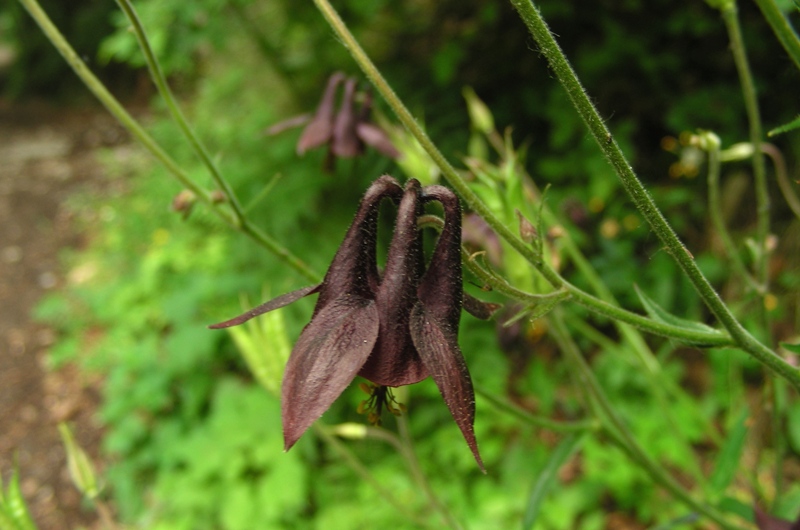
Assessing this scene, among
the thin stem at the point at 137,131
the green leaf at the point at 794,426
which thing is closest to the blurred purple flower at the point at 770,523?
the thin stem at the point at 137,131

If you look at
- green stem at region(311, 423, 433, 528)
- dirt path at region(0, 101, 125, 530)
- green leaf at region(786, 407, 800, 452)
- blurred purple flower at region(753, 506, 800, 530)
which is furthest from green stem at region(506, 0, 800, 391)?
green leaf at region(786, 407, 800, 452)

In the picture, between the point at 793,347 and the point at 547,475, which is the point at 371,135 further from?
the point at 793,347

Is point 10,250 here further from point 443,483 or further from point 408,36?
point 443,483

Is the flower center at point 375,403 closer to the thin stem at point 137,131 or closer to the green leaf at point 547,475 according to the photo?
the thin stem at point 137,131

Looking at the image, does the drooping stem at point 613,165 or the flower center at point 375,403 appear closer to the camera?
the drooping stem at point 613,165

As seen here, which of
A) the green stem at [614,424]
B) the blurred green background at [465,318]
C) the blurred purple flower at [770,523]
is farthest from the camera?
the blurred green background at [465,318]

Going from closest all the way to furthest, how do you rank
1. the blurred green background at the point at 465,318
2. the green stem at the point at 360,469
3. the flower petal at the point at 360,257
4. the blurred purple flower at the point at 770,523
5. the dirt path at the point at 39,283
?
1. the flower petal at the point at 360,257
2. the blurred purple flower at the point at 770,523
3. the green stem at the point at 360,469
4. the blurred green background at the point at 465,318
5. the dirt path at the point at 39,283

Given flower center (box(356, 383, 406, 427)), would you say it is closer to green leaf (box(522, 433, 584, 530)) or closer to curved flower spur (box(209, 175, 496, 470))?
curved flower spur (box(209, 175, 496, 470))
